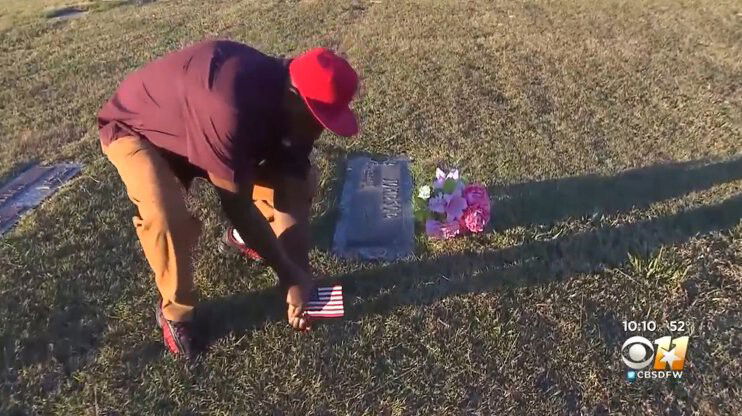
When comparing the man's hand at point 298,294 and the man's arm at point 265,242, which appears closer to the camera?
the man's arm at point 265,242

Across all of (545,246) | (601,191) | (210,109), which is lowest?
(601,191)

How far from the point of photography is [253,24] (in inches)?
333

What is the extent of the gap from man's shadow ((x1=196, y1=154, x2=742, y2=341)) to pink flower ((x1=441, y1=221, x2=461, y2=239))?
0.15m

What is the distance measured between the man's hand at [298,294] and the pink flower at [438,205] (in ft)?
3.33

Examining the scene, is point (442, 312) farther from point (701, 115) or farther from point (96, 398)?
point (701, 115)

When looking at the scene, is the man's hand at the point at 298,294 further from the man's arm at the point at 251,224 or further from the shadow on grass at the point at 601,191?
the shadow on grass at the point at 601,191

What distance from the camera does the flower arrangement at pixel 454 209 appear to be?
11.8 feet

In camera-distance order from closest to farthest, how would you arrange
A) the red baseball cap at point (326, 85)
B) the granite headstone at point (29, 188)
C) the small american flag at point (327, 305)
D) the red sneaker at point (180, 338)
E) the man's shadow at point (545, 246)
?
the red baseball cap at point (326, 85) < the red sneaker at point (180, 338) < the small american flag at point (327, 305) < the man's shadow at point (545, 246) < the granite headstone at point (29, 188)

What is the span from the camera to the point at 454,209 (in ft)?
11.9

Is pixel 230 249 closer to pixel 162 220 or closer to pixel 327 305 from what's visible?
pixel 327 305

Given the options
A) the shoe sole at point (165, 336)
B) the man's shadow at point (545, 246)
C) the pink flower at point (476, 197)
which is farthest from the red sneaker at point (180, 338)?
the pink flower at point (476, 197)

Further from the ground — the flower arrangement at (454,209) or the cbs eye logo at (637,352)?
the flower arrangement at (454,209)

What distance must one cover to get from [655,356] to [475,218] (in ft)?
3.69

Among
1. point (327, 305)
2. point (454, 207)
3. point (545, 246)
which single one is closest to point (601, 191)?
point (545, 246)
